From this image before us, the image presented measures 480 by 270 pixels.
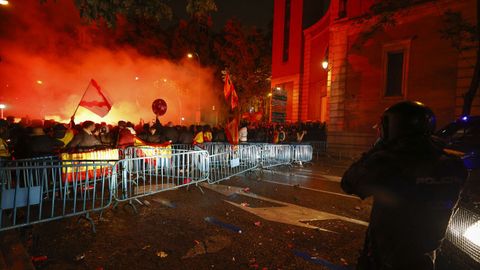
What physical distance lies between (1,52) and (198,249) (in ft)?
68.1

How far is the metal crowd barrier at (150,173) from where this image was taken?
5615 mm

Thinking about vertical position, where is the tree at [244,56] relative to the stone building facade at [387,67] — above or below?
above

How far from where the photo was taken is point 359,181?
180 centimetres

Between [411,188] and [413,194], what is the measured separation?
4 cm

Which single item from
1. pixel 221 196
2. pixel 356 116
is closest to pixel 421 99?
pixel 356 116

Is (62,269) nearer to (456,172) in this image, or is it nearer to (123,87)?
(456,172)

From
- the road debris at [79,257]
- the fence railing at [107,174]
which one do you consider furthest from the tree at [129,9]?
the road debris at [79,257]

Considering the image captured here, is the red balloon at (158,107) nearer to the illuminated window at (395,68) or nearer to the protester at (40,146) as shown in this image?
the protester at (40,146)

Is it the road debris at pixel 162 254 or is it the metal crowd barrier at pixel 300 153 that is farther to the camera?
the metal crowd barrier at pixel 300 153

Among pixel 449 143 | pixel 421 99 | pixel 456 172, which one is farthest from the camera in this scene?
pixel 421 99

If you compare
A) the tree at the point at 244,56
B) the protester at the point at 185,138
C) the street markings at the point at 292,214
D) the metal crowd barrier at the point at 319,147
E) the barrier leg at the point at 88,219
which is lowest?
the street markings at the point at 292,214

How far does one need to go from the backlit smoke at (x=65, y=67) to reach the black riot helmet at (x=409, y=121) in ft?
61.8

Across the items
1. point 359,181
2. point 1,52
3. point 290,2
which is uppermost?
point 290,2

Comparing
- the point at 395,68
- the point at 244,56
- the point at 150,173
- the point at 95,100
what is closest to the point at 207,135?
the point at 95,100
